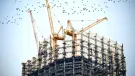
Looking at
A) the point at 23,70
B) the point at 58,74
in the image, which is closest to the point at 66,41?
the point at 58,74

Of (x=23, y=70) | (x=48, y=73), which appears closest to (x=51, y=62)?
(x=48, y=73)

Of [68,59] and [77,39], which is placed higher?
[77,39]

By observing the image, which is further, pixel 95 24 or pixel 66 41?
pixel 95 24

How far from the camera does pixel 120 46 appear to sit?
273 ft

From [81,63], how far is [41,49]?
1790 centimetres

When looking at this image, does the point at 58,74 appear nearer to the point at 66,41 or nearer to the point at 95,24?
the point at 66,41

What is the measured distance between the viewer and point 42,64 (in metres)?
83.2

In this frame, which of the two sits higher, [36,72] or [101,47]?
[101,47]

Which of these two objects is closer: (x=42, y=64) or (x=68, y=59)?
(x=68, y=59)

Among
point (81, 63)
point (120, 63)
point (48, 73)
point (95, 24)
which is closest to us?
point (81, 63)

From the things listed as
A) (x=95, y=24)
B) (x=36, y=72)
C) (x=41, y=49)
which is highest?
(x=95, y=24)

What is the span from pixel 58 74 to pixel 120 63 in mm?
18320

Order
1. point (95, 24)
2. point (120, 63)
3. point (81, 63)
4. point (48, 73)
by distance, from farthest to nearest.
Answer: point (95, 24) < point (120, 63) < point (48, 73) < point (81, 63)

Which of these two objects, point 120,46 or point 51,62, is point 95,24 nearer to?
point 120,46
